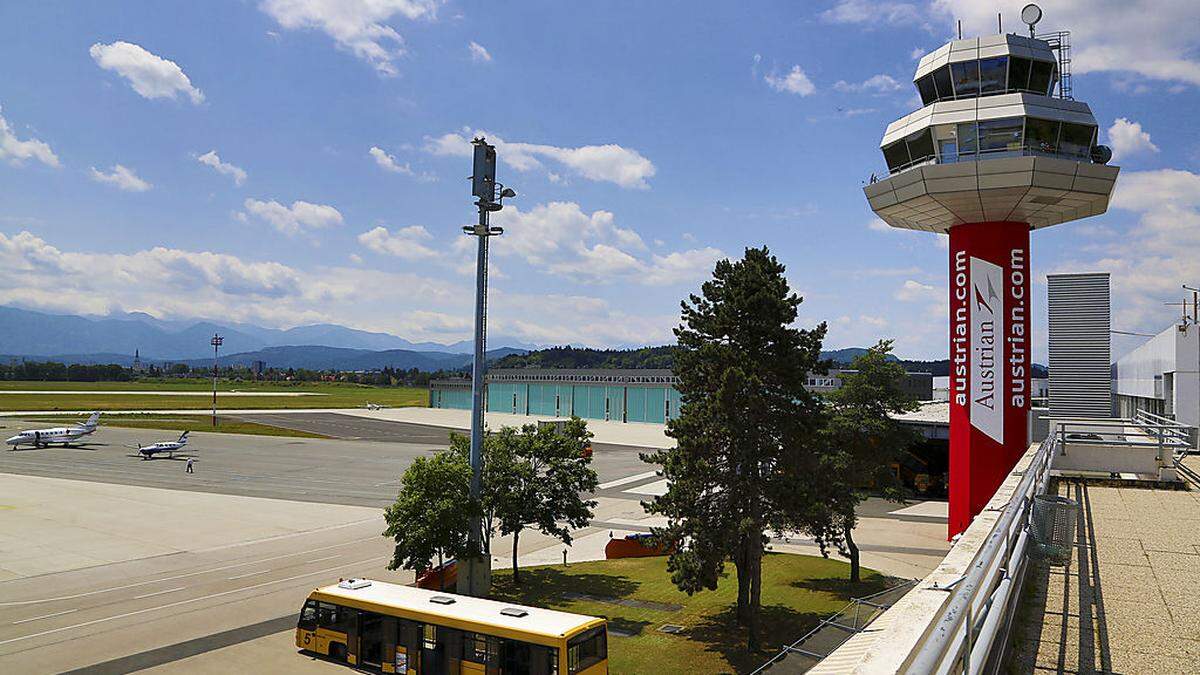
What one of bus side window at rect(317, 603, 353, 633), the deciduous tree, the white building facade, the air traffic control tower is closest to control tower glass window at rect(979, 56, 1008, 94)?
the air traffic control tower

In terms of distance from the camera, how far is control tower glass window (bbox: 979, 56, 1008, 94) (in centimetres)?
2766

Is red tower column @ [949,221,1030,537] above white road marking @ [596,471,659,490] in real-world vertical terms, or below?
above

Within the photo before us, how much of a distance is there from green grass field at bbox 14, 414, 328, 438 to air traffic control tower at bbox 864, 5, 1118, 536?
83.1 meters

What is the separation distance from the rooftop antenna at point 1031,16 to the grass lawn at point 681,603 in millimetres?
23919

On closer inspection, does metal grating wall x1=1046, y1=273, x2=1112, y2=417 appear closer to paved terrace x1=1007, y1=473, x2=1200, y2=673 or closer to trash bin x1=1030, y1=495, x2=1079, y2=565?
paved terrace x1=1007, y1=473, x2=1200, y2=673

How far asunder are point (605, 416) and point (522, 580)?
78.0 m

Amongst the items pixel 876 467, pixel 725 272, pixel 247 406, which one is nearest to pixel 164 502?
pixel 725 272

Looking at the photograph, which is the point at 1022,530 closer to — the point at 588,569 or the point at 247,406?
the point at 588,569

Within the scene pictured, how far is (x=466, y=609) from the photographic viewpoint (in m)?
20.2

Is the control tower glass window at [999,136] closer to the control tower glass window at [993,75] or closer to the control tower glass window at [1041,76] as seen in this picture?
the control tower glass window at [993,75]

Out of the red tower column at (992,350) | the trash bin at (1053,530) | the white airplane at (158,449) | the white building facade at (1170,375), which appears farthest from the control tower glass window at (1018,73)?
A: the white airplane at (158,449)

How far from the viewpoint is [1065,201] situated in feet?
90.2

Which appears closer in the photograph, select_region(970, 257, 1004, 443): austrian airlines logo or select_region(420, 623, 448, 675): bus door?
select_region(420, 623, 448, 675): bus door

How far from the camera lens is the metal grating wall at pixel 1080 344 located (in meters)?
30.9
